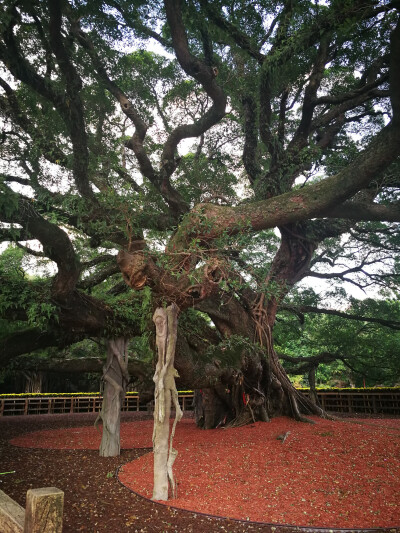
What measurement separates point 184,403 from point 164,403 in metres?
12.0

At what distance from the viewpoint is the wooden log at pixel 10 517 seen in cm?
197

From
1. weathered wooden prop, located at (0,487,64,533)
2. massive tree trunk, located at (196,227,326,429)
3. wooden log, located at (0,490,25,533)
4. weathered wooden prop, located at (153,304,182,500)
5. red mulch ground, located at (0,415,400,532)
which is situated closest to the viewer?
weathered wooden prop, located at (0,487,64,533)

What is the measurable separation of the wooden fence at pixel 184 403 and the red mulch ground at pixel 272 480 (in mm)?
7284

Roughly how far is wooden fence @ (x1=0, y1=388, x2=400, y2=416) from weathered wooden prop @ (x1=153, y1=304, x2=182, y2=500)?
1100 cm

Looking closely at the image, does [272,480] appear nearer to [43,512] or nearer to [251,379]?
[43,512]

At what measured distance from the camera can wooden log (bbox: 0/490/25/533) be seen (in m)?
1.97

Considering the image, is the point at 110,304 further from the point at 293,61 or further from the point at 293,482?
the point at 293,61

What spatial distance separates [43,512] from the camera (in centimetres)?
179

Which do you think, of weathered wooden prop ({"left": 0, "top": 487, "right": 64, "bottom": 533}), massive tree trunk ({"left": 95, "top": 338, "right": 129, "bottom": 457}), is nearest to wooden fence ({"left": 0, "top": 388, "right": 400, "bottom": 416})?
massive tree trunk ({"left": 95, "top": 338, "right": 129, "bottom": 457})

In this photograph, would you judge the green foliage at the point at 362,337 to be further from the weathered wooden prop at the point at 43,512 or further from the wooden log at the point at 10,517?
the weathered wooden prop at the point at 43,512

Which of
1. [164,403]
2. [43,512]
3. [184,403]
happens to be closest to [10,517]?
[43,512]

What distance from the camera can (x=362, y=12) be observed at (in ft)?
17.9

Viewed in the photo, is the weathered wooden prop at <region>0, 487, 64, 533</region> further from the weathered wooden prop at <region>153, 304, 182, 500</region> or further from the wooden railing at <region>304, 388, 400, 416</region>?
the wooden railing at <region>304, 388, 400, 416</region>

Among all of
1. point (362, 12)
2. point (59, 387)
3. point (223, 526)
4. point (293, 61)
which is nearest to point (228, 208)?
point (362, 12)
